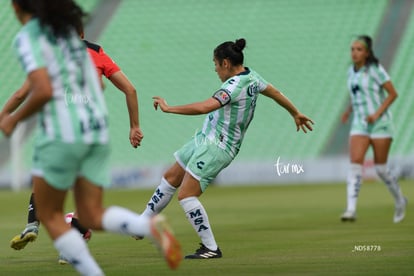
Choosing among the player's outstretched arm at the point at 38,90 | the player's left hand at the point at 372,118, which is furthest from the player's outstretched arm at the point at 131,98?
the player's left hand at the point at 372,118

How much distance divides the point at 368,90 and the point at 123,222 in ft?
25.0

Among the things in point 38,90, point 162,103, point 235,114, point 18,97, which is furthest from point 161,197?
point 38,90

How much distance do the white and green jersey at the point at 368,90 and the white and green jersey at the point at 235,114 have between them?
4.22m

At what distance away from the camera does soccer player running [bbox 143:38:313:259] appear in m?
8.41

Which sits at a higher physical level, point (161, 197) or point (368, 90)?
point (368, 90)

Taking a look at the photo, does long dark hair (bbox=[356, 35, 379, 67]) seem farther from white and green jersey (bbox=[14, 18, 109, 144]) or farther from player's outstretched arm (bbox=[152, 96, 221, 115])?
white and green jersey (bbox=[14, 18, 109, 144])

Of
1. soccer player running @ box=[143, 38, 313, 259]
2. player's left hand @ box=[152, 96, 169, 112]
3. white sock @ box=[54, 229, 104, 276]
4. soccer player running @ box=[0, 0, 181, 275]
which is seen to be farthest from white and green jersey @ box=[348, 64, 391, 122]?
white sock @ box=[54, 229, 104, 276]

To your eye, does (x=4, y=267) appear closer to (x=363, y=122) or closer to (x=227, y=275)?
(x=227, y=275)

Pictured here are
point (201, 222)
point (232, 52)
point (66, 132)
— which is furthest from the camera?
point (232, 52)

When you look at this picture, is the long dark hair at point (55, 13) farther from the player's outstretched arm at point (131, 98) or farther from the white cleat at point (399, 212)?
the white cleat at point (399, 212)

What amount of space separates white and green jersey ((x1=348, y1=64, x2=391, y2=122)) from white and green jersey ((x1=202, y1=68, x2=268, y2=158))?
422cm

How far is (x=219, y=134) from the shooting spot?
8.75 meters

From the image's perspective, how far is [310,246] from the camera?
911cm

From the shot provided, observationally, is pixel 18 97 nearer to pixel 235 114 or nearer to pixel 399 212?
pixel 235 114
